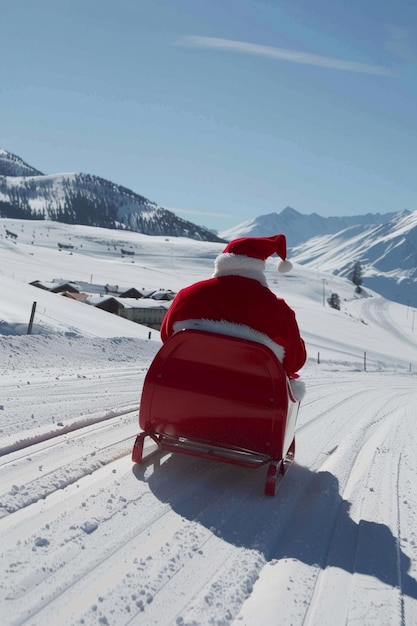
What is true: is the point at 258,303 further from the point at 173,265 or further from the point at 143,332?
the point at 173,265

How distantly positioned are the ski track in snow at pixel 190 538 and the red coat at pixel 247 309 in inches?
46.6

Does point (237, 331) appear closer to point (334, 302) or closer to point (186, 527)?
point (186, 527)

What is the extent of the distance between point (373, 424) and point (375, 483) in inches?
148

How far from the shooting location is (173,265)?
159000 mm

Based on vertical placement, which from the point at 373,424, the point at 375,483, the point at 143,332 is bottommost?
the point at 143,332

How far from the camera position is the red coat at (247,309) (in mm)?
4398

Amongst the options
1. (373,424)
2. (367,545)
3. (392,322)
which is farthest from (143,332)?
(392,322)

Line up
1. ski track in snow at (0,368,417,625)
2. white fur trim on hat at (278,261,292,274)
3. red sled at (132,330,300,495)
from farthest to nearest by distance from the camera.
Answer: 1. white fur trim on hat at (278,261,292,274)
2. red sled at (132,330,300,495)
3. ski track in snow at (0,368,417,625)

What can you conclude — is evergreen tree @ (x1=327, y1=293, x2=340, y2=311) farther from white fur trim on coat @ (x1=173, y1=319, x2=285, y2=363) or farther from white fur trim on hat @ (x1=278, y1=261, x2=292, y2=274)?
white fur trim on coat @ (x1=173, y1=319, x2=285, y2=363)

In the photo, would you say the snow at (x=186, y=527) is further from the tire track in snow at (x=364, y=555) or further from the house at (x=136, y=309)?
the house at (x=136, y=309)

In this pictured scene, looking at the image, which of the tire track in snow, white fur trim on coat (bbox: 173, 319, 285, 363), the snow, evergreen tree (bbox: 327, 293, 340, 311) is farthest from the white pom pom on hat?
evergreen tree (bbox: 327, 293, 340, 311)

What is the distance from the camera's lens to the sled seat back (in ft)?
13.9

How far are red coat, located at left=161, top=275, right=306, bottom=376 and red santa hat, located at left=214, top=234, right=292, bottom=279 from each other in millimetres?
66

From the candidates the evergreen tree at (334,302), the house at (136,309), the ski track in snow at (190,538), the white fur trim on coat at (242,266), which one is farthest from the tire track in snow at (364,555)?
the evergreen tree at (334,302)
